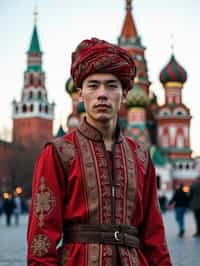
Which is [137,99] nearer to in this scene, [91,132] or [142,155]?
[142,155]

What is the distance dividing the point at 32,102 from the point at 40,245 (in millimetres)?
76438

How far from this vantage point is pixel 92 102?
290 centimetres

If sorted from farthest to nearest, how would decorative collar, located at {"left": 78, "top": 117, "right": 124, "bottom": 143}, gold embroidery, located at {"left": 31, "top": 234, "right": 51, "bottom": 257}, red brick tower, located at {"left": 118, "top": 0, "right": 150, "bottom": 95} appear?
red brick tower, located at {"left": 118, "top": 0, "right": 150, "bottom": 95}
decorative collar, located at {"left": 78, "top": 117, "right": 124, "bottom": 143}
gold embroidery, located at {"left": 31, "top": 234, "right": 51, "bottom": 257}

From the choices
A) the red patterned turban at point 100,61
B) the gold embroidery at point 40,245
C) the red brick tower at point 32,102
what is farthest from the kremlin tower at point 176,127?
the gold embroidery at point 40,245

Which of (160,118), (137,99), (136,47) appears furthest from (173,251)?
(136,47)

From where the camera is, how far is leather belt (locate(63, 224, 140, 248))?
2.71 metres

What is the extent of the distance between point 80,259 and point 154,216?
505mm

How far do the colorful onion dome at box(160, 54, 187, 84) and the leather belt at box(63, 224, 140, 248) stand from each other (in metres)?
52.3

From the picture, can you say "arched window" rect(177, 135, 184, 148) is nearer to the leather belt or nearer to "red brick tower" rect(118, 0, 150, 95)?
"red brick tower" rect(118, 0, 150, 95)

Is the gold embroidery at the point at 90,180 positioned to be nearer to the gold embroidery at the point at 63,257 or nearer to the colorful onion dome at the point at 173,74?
the gold embroidery at the point at 63,257

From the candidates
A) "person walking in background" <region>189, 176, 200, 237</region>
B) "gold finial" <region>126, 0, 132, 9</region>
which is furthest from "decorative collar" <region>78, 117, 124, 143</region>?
"gold finial" <region>126, 0, 132, 9</region>

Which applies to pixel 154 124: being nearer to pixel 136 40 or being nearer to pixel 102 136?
pixel 136 40

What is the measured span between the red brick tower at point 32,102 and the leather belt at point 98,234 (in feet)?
243

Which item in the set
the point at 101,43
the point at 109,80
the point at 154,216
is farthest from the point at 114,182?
the point at 101,43
